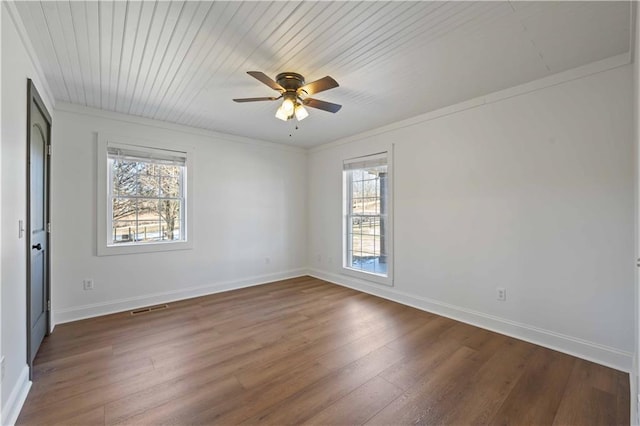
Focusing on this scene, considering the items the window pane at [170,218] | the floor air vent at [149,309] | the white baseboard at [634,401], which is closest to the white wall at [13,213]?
the floor air vent at [149,309]

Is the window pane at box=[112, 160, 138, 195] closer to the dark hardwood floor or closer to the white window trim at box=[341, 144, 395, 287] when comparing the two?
the dark hardwood floor

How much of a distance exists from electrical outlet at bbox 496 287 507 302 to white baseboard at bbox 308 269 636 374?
0.20 m

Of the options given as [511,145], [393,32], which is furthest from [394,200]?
[393,32]

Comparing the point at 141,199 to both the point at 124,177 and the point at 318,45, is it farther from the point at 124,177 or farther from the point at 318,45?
the point at 318,45

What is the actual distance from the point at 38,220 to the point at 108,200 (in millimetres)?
957

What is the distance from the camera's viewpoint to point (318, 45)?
6.89 feet

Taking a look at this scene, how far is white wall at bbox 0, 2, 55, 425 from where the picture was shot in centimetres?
162

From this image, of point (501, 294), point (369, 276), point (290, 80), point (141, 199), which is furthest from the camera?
point (369, 276)

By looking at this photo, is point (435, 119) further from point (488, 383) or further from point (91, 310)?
point (91, 310)

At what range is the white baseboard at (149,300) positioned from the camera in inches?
127

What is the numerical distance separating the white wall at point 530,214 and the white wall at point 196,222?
2.11m

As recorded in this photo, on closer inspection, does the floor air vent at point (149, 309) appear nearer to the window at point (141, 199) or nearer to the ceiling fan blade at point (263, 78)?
the window at point (141, 199)

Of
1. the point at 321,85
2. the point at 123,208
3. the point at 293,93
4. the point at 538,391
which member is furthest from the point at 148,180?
the point at 538,391

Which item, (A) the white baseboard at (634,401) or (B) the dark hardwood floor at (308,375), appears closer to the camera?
(A) the white baseboard at (634,401)
